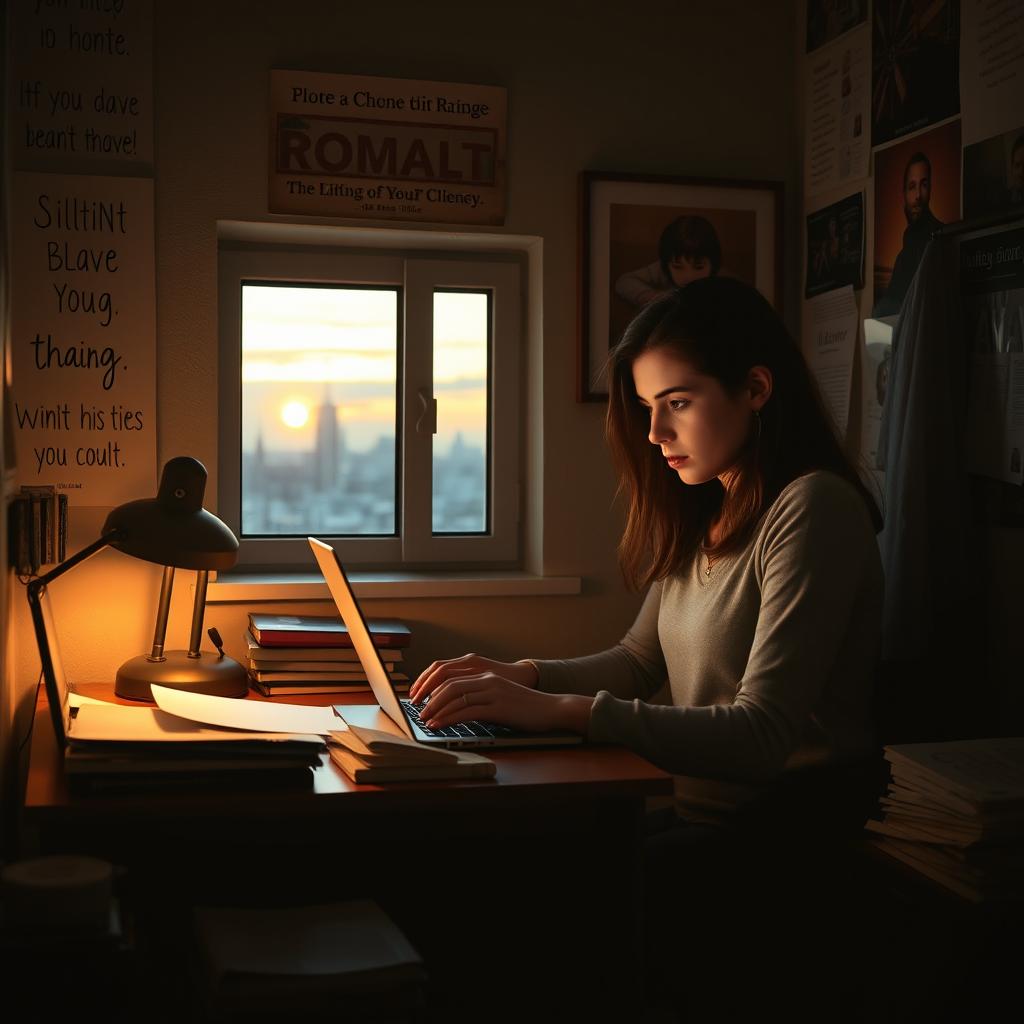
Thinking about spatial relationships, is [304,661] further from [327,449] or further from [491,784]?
[491,784]

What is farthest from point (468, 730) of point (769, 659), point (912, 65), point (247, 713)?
point (912, 65)

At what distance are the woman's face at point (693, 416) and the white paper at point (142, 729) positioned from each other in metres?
0.71

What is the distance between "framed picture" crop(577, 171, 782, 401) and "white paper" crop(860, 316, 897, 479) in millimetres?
294

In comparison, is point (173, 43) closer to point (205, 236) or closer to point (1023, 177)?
point (205, 236)

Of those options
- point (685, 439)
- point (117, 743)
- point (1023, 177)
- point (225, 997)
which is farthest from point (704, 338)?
point (225, 997)

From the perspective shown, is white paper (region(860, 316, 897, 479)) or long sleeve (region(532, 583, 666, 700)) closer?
long sleeve (region(532, 583, 666, 700))

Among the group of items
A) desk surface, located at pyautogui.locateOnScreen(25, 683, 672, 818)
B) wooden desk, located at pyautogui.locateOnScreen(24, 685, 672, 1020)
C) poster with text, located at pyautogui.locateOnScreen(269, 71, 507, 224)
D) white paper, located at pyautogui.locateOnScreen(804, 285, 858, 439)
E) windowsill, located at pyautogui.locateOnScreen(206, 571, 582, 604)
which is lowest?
wooden desk, located at pyautogui.locateOnScreen(24, 685, 672, 1020)

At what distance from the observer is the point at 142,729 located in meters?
1.46

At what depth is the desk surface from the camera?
4.36 ft

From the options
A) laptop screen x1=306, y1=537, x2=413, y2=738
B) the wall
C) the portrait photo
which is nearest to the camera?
laptop screen x1=306, y1=537, x2=413, y2=738

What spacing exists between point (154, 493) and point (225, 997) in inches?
46.8

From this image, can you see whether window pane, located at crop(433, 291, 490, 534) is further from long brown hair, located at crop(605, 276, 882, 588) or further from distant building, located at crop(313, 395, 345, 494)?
long brown hair, located at crop(605, 276, 882, 588)

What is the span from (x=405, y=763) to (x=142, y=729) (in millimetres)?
335

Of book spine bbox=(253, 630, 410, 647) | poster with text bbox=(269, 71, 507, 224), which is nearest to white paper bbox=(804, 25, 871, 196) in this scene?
poster with text bbox=(269, 71, 507, 224)
